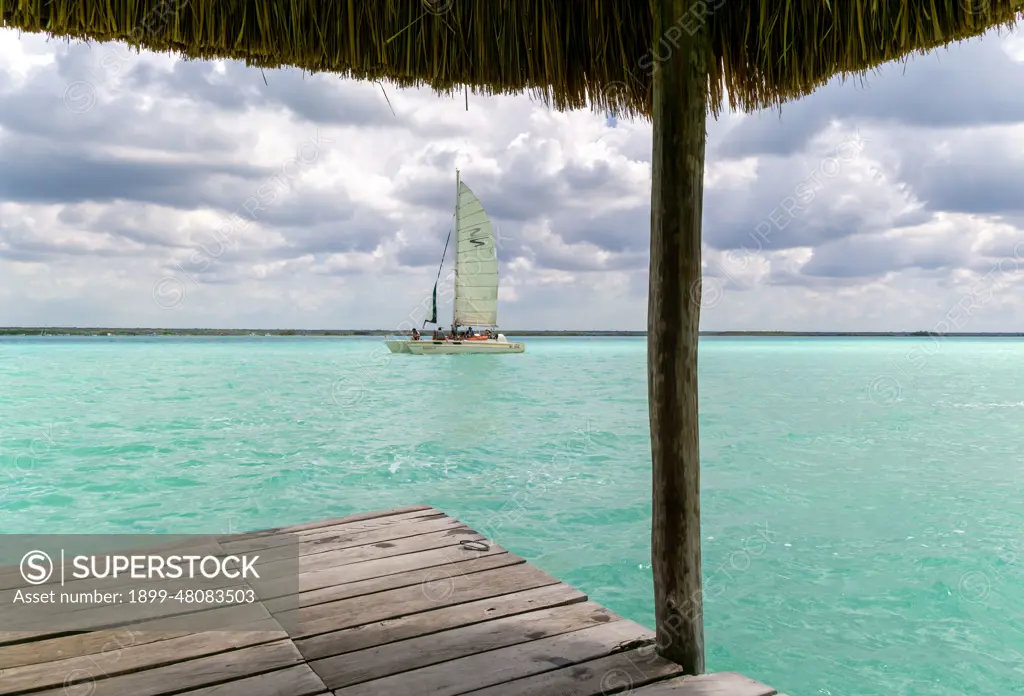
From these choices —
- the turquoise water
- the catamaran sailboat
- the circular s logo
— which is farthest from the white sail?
the circular s logo

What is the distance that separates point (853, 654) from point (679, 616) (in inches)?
111

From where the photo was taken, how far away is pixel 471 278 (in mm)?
33938

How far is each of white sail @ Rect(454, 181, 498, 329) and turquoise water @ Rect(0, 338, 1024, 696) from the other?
1295 cm

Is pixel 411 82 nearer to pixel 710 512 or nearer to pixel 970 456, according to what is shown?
pixel 710 512

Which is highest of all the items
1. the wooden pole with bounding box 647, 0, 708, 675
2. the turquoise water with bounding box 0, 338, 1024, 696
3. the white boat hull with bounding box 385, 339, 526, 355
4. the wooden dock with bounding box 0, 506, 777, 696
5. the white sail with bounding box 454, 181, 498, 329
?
the white sail with bounding box 454, 181, 498, 329

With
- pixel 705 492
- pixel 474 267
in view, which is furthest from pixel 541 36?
pixel 474 267

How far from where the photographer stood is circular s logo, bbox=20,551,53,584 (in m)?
2.66

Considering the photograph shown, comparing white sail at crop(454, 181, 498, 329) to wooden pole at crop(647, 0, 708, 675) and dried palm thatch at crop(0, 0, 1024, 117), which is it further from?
wooden pole at crop(647, 0, 708, 675)

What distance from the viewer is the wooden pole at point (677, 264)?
1.84 meters

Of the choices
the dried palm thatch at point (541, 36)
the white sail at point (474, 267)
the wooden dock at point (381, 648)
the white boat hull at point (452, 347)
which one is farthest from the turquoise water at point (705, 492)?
the white boat hull at point (452, 347)

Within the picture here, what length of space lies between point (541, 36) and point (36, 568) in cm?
271

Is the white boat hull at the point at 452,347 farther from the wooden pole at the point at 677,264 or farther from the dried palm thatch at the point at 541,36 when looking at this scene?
the wooden pole at the point at 677,264

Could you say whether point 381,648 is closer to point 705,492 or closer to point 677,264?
point 677,264

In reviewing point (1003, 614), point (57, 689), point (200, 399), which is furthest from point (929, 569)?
point (200, 399)
